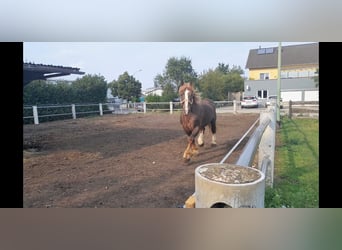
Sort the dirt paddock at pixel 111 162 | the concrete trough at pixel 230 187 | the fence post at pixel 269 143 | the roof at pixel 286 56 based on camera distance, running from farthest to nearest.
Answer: the fence post at pixel 269 143
the dirt paddock at pixel 111 162
the roof at pixel 286 56
the concrete trough at pixel 230 187

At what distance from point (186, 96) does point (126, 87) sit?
0.54 metres

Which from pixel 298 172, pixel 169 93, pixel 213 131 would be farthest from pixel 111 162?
pixel 298 172

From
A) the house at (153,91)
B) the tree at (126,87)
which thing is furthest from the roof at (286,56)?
the tree at (126,87)

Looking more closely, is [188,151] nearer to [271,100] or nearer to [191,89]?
[191,89]

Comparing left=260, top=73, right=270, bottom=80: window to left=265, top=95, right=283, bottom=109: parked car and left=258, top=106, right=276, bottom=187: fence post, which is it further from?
left=258, top=106, right=276, bottom=187: fence post

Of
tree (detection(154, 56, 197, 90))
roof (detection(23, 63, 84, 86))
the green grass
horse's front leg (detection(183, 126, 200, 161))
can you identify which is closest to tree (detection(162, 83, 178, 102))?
tree (detection(154, 56, 197, 90))

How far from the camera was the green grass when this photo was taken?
2307 mm

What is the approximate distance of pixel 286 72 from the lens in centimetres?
234

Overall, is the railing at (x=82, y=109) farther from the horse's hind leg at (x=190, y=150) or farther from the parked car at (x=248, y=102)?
the horse's hind leg at (x=190, y=150)

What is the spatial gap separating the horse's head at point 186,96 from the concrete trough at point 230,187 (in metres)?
0.57

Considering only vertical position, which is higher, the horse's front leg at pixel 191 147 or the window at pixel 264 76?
the window at pixel 264 76

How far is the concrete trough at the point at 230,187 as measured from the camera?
181cm
